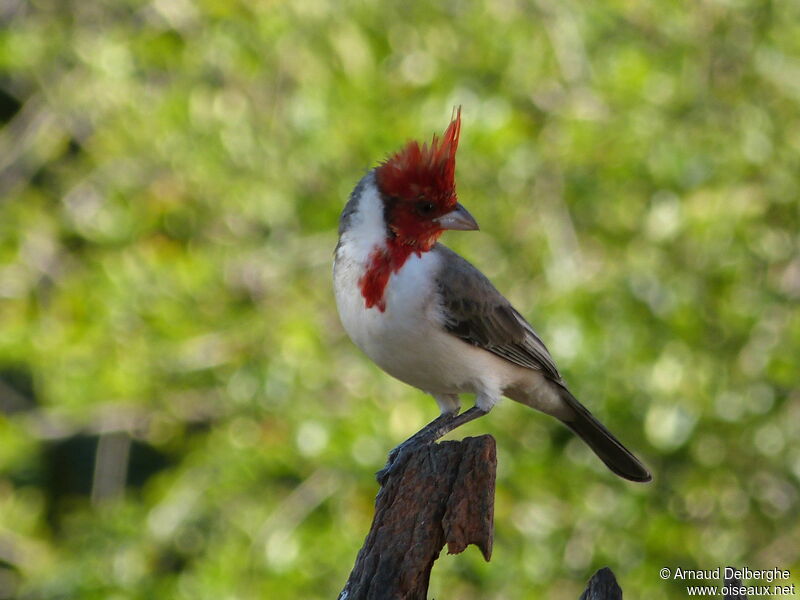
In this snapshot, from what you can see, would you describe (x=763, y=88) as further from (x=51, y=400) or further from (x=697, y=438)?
(x=51, y=400)

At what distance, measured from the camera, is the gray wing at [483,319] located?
3.89 metres

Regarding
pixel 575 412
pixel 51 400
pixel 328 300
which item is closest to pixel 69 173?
pixel 51 400

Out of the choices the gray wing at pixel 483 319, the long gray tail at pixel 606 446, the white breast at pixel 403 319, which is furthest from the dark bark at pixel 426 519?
Result: the long gray tail at pixel 606 446

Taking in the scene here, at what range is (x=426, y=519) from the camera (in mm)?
2783

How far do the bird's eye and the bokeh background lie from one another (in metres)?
1.10

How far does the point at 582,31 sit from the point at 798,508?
7.27 ft

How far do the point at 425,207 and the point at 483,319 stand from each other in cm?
47

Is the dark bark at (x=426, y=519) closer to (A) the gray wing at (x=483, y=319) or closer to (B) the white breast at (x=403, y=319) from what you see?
(B) the white breast at (x=403, y=319)

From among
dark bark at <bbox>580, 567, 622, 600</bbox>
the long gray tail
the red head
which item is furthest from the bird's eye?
dark bark at <bbox>580, 567, 622, 600</bbox>

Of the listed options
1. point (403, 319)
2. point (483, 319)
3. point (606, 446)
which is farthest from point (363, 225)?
point (606, 446)

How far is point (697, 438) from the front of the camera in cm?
470

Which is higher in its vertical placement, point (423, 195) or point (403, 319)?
point (423, 195)

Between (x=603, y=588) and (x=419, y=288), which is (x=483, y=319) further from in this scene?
(x=603, y=588)

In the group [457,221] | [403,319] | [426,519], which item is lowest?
[426,519]
